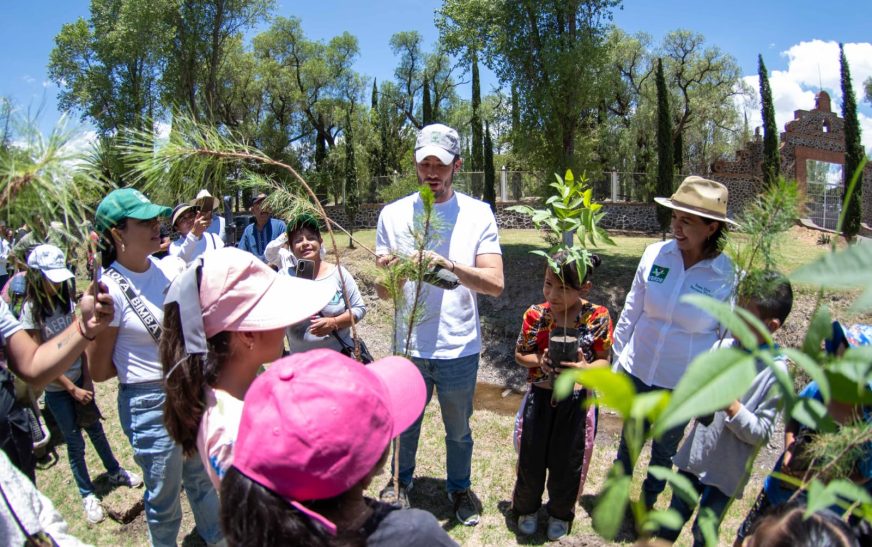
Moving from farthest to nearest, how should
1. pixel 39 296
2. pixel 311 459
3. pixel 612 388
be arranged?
pixel 39 296
pixel 311 459
pixel 612 388

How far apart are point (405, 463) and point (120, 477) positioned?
2160 mm

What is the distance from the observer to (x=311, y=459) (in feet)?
3.28

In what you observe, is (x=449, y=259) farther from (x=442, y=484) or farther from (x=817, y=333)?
(x=817, y=333)

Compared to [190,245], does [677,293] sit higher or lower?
lower

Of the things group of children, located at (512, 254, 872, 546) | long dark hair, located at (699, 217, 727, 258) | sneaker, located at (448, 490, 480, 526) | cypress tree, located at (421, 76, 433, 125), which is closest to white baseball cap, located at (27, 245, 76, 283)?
group of children, located at (512, 254, 872, 546)

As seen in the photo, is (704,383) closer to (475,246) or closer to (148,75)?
(475,246)

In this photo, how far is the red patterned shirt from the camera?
3.02 metres

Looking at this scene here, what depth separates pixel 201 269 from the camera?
150 centimetres

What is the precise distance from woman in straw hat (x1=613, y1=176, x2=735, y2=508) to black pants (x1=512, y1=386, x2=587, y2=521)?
0.90 feet

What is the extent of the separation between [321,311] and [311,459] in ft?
8.34

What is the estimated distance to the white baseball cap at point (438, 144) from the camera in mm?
2822

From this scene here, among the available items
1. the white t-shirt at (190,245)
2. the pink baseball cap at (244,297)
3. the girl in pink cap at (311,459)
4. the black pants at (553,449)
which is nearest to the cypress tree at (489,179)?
the white t-shirt at (190,245)

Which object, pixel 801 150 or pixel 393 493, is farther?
pixel 801 150

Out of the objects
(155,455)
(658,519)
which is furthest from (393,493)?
(658,519)
